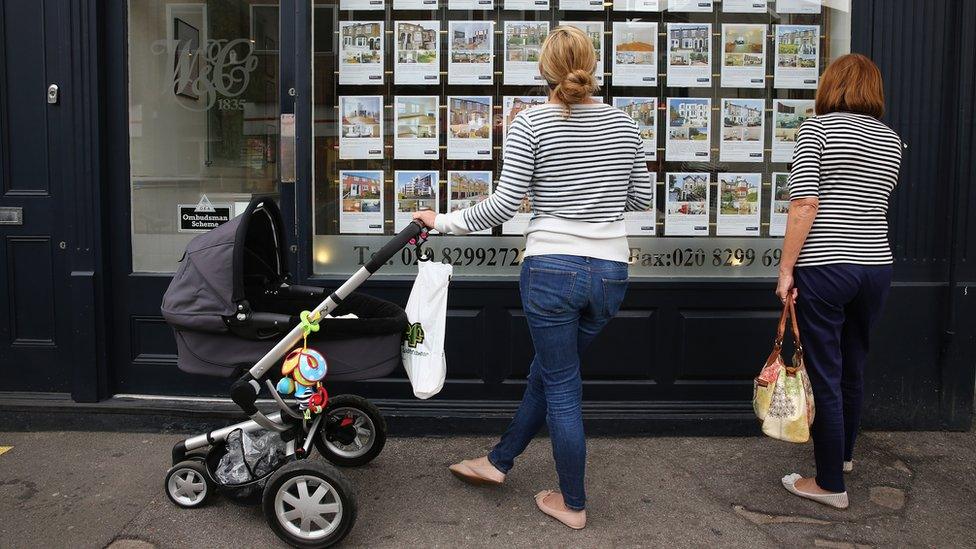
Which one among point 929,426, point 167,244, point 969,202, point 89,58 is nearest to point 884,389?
point 929,426

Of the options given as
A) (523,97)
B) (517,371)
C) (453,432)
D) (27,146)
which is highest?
(523,97)

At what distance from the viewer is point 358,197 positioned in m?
4.60

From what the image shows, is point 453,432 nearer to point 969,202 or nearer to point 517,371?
point 517,371

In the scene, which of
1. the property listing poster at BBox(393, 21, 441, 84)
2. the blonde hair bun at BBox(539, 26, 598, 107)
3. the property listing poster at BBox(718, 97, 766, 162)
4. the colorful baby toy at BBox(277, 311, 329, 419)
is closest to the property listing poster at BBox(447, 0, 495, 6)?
the property listing poster at BBox(393, 21, 441, 84)

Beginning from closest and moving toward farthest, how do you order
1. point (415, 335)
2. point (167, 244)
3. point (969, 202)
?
point (415, 335), point (969, 202), point (167, 244)

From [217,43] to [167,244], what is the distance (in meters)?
1.25

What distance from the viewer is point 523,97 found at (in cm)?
454

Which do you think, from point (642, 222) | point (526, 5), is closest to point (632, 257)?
point (642, 222)

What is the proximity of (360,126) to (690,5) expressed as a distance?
6.80ft

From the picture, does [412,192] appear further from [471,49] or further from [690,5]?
[690,5]

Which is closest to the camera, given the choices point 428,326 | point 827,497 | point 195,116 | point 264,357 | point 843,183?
point 264,357

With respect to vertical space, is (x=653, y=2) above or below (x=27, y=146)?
above

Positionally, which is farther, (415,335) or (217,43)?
(217,43)

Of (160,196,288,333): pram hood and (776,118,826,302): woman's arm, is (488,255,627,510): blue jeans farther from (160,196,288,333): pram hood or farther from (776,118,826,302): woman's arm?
(160,196,288,333): pram hood
